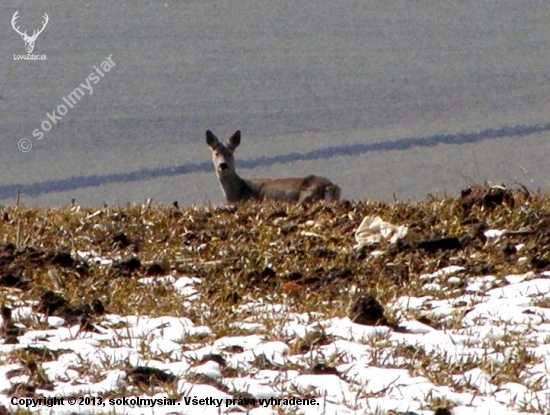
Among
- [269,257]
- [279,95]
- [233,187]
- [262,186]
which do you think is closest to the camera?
[269,257]

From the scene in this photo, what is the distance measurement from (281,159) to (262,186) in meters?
2.98

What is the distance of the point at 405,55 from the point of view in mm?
18734

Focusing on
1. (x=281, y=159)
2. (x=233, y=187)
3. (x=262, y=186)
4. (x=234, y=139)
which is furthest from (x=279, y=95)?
(x=262, y=186)

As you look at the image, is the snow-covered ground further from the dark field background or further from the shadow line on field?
the shadow line on field

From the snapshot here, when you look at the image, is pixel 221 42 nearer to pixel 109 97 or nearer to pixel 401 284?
pixel 109 97

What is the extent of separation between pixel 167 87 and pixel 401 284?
1194 centimetres

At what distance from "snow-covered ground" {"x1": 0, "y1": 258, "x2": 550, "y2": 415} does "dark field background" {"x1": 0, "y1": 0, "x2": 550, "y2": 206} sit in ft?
24.7

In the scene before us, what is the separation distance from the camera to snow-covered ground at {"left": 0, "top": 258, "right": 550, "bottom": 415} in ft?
13.4

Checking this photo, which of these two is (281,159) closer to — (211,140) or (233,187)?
(211,140)

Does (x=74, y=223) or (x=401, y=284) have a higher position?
(x=74, y=223)

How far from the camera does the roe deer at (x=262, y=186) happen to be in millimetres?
10367

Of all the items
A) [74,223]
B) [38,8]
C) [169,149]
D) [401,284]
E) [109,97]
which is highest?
[38,8]

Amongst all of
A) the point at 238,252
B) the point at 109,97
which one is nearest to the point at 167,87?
the point at 109,97

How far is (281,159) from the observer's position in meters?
14.9
